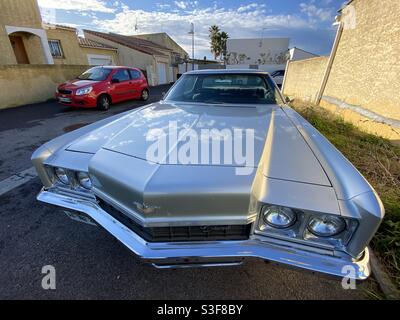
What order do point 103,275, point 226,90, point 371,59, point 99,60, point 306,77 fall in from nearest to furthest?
point 103,275 < point 226,90 < point 371,59 < point 306,77 < point 99,60

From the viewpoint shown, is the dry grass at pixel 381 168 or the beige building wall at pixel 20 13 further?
the beige building wall at pixel 20 13

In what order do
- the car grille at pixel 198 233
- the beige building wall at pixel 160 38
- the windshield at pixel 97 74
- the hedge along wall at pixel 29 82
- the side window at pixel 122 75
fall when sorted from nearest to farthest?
1. the car grille at pixel 198 233
2. the windshield at pixel 97 74
3. the hedge along wall at pixel 29 82
4. the side window at pixel 122 75
5. the beige building wall at pixel 160 38

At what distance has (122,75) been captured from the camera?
29.3ft

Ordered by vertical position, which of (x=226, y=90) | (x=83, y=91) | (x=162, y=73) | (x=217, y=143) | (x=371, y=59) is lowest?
(x=162, y=73)

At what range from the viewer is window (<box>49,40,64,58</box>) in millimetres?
13594

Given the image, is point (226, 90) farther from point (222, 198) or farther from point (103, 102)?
point (103, 102)

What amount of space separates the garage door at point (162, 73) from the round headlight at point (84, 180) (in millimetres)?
21399

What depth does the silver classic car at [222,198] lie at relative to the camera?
1130mm

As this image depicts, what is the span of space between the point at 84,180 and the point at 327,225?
167cm

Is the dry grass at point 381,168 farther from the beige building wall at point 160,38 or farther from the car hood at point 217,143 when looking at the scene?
the beige building wall at point 160,38

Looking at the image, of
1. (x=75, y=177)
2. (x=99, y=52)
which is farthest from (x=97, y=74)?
(x=99, y=52)

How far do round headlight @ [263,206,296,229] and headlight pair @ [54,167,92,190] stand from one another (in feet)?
4.20

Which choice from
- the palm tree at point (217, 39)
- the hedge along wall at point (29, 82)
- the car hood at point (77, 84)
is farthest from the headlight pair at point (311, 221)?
the palm tree at point (217, 39)

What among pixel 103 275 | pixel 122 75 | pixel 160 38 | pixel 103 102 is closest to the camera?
pixel 103 275
